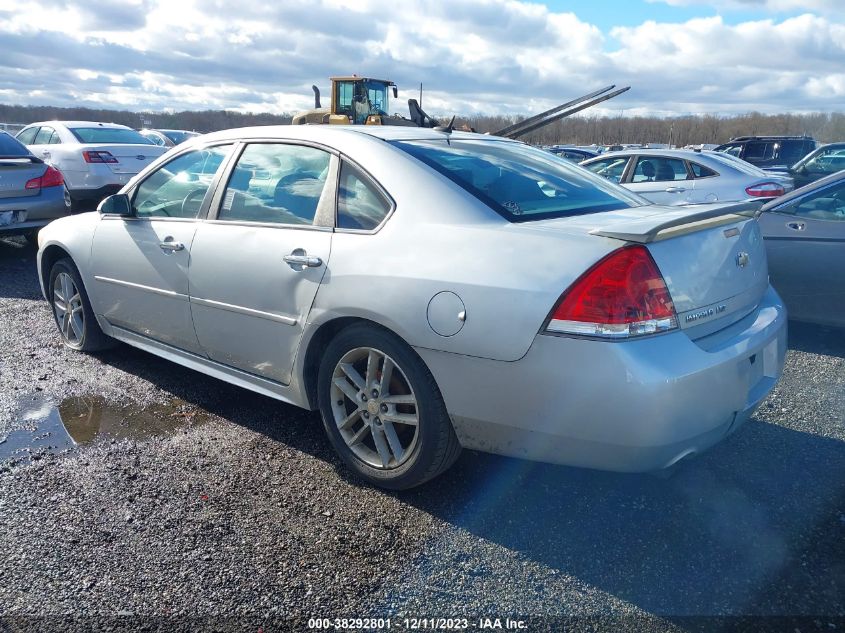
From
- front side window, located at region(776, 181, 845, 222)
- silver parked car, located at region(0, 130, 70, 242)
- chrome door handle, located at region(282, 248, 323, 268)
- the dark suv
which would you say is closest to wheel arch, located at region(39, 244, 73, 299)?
chrome door handle, located at region(282, 248, 323, 268)

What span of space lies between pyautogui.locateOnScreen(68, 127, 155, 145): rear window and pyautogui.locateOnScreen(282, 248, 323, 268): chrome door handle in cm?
977

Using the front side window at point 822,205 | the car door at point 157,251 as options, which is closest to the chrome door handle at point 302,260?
the car door at point 157,251

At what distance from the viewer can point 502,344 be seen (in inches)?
97.0

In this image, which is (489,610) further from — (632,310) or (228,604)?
(632,310)

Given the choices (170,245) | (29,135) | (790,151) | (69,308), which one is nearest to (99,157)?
(29,135)

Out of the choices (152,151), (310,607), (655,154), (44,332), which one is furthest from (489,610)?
(152,151)

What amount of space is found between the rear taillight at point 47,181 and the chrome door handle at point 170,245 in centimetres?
534

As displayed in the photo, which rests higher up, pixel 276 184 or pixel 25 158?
pixel 276 184

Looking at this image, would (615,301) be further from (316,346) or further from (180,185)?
(180,185)

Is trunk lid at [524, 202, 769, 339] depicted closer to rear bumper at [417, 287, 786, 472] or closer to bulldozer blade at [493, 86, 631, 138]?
rear bumper at [417, 287, 786, 472]

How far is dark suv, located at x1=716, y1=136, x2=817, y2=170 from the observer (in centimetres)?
1822

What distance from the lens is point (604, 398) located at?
2330mm

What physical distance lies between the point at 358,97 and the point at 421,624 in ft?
64.6

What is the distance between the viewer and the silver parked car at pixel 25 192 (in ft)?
25.6
